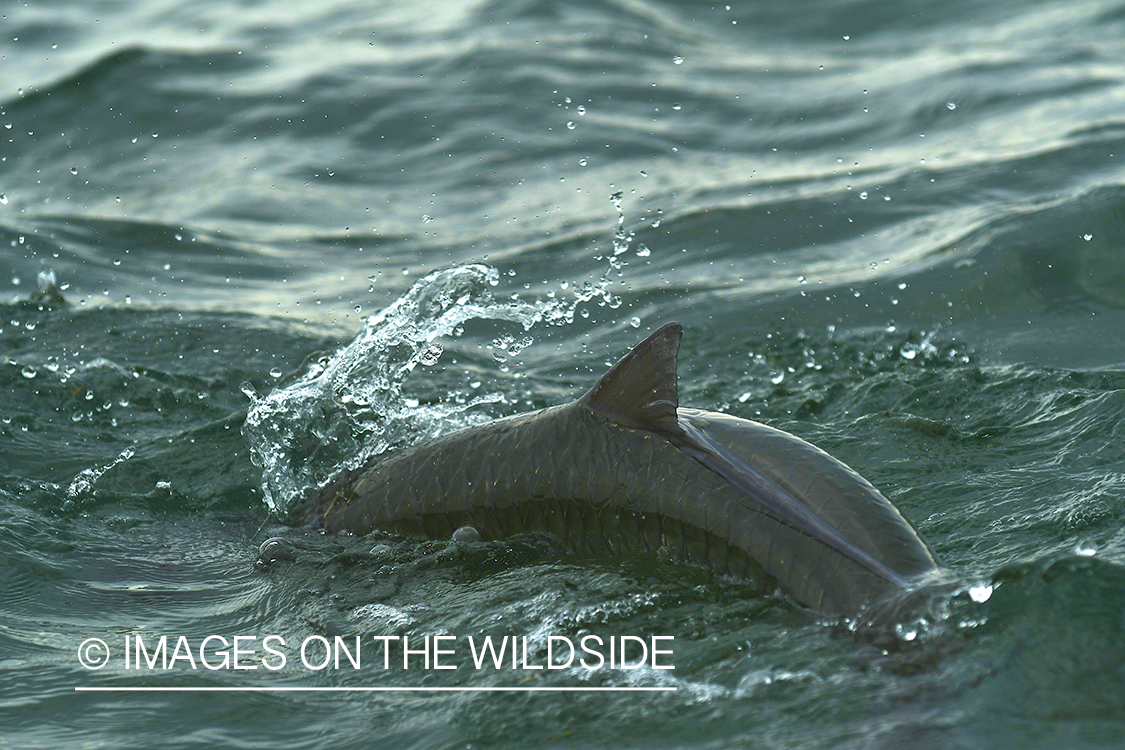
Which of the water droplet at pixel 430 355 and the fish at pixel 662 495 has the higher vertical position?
the water droplet at pixel 430 355

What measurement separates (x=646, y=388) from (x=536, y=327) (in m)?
3.19

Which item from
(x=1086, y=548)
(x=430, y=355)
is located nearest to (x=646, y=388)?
(x=1086, y=548)

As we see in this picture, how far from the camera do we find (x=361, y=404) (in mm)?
5230

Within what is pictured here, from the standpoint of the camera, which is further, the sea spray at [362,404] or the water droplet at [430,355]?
the water droplet at [430,355]

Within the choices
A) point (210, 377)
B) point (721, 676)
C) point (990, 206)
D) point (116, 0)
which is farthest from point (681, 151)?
point (116, 0)

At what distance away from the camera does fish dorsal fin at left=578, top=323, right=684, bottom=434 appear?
3361mm

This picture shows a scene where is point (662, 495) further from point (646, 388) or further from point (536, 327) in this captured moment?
point (536, 327)

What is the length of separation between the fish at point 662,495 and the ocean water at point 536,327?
99mm

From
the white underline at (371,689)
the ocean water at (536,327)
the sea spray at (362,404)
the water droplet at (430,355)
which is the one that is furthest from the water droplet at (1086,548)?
the water droplet at (430,355)

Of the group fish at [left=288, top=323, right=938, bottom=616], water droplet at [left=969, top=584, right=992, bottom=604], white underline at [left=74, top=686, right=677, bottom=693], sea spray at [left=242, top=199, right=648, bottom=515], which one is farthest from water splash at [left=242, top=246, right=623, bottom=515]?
water droplet at [left=969, top=584, right=992, bottom=604]

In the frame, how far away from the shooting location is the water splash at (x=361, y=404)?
15.9ft

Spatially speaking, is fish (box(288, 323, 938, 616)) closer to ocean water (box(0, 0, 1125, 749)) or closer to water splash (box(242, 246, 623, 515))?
ocean water (box(0, 0, 1125, 749))

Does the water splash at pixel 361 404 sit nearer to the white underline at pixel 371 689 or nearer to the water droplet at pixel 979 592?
the white underline at pixel 371 689

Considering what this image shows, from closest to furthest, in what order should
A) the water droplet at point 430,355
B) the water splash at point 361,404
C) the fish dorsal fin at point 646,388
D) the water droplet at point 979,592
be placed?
the water droplet at point 979,592
the fish dorsal fin at point 646,388
the water splash at point 361,404
the water droplet at point 430,355
